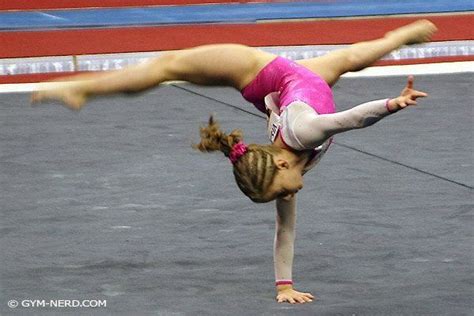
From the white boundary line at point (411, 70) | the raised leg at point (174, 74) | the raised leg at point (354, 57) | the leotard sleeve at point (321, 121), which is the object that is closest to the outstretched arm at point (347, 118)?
the leotard sleeve at point (321, 121)

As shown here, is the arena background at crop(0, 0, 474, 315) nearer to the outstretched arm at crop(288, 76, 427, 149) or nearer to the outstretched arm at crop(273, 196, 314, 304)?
the outstretched arm at crop(273, 196, 314, 304)

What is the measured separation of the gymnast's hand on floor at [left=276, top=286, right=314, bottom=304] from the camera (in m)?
3.83

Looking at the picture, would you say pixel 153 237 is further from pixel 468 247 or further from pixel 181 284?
pixel 468 247

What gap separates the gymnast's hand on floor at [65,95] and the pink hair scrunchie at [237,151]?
2.00ft

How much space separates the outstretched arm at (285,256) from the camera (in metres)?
3.85

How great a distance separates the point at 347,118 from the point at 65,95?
1012mm

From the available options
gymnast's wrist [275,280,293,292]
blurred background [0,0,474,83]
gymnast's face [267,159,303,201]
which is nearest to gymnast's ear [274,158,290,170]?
gymnast's face [267,159,303,201]

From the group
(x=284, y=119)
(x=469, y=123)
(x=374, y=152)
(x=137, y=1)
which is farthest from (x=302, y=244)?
(x=137, y=1)

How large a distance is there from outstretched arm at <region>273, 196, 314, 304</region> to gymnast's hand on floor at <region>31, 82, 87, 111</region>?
2.33ft

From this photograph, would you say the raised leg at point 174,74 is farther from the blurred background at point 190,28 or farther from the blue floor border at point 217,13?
the blue floor border at point 217,13

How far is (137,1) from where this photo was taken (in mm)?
8992

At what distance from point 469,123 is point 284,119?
2516 millimetres

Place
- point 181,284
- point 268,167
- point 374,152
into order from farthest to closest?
1. point 374,152
2. point 181,284
3. point 268,167

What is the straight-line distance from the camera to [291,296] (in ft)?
12.6
